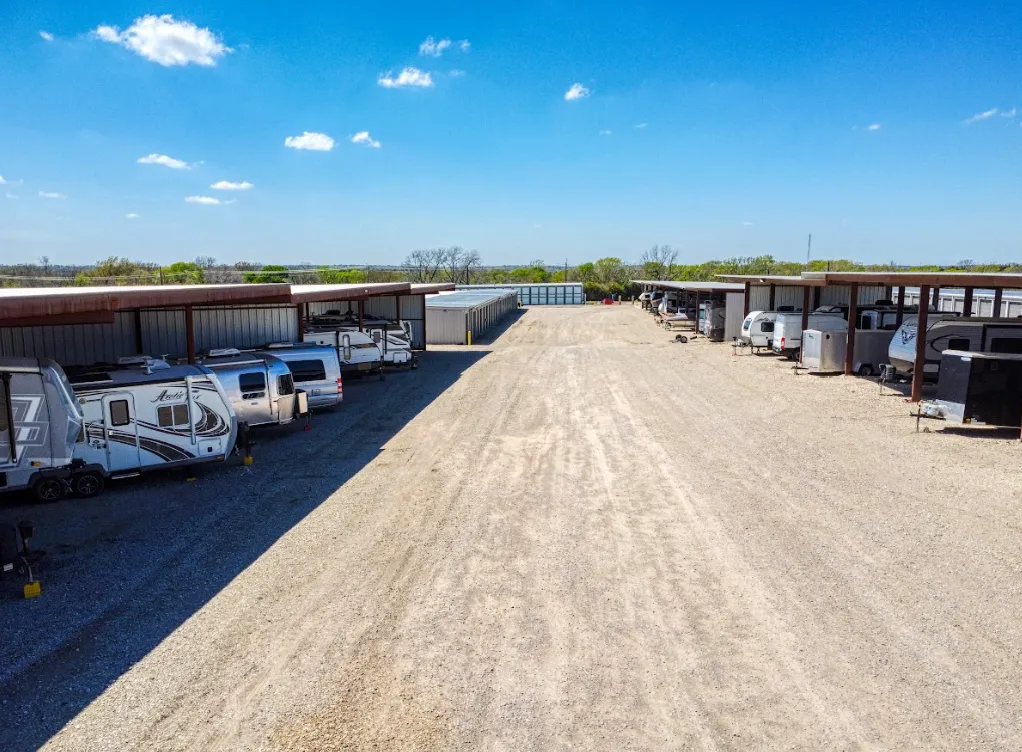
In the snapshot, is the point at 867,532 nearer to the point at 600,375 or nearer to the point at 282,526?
the point at 282,526

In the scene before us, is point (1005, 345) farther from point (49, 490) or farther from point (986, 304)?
point (49, 490)

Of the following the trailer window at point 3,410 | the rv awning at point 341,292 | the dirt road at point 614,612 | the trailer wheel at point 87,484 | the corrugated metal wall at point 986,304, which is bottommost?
the dirt road at point 614,612

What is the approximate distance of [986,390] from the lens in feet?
54.6

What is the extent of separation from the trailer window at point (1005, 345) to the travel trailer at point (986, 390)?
315cm

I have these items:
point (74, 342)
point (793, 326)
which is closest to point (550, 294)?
point (793, 326)

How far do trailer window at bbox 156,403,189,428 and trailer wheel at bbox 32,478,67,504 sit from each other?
1835 millimetres

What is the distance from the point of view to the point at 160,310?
796 inches

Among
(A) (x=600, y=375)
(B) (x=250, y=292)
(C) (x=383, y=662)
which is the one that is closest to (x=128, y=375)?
(B) (x=250, y=292)

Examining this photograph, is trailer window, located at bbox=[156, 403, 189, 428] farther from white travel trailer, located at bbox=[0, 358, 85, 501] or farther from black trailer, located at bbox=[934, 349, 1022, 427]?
black trailer, located at bbox=[934, 349, 1022, 427]

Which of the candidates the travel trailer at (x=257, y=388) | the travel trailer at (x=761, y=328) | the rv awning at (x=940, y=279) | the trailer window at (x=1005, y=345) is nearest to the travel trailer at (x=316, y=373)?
the travel trailer at (x=257, y=388)

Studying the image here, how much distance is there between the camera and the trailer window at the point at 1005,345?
1906cm

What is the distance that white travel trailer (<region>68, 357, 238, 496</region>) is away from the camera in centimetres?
1231

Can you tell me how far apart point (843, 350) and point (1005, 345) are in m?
6.89

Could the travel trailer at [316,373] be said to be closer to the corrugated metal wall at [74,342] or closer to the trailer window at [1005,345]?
the corrugated metal wall at [74,342]
